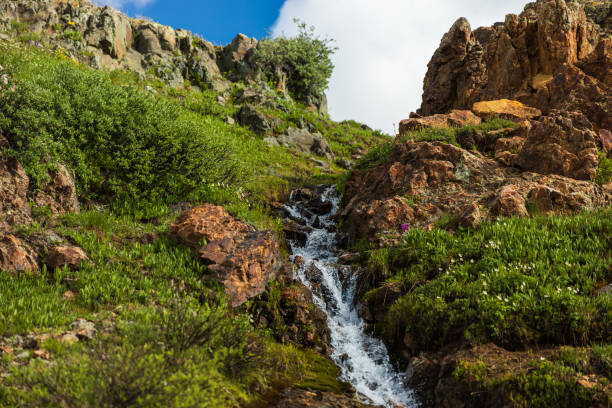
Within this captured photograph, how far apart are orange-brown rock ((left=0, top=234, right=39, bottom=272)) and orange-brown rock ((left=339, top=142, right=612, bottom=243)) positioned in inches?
369

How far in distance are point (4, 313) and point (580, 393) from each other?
358 inches

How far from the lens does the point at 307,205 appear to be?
18.3 metres

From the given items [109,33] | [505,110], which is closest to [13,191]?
[505,110]

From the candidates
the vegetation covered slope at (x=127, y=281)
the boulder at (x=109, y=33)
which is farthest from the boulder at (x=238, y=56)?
the vegetation covered slope at (x=127, y=281)

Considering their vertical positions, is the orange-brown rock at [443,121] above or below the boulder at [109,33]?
below

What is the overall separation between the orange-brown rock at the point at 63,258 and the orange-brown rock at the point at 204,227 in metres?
2.35

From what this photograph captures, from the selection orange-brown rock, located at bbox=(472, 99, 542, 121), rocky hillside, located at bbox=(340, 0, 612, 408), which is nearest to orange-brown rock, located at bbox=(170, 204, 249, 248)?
rocky hillside, located at bbox=(340, 0, 612, 408)

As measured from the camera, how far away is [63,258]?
26.8 feet

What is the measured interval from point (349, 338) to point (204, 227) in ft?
15.5

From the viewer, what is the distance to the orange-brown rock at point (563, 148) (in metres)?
13.0

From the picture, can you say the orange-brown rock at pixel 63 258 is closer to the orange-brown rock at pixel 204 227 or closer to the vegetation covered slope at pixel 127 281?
the vegetation covered slope at pixel 127 281

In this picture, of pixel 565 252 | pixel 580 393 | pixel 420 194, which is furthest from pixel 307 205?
pixel 580 393

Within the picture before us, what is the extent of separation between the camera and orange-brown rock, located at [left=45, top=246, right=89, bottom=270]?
813 cm

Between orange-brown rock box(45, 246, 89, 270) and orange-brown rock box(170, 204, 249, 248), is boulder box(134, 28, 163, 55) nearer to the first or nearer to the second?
orange-brown rock box(170, 204, 249, 248)
